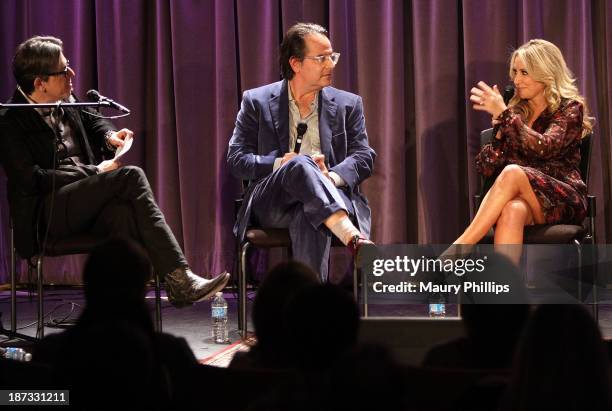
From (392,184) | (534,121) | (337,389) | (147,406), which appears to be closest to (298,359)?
(337,389)

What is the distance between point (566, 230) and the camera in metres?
2.86

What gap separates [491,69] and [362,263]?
1582 mm


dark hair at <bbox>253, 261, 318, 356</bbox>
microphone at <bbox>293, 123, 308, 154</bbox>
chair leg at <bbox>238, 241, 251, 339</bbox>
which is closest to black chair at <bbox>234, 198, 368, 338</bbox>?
chair leg at <bbox>238, 241, 251, 339</bbox>

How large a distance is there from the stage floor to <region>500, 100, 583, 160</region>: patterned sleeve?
70 centimetres

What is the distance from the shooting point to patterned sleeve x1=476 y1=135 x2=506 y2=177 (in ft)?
10.6

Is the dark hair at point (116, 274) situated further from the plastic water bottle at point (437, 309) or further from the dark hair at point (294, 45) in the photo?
the dark hair at point (294, 45)

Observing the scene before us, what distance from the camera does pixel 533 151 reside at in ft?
10.2

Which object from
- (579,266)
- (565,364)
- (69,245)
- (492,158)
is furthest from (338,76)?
(565,364)

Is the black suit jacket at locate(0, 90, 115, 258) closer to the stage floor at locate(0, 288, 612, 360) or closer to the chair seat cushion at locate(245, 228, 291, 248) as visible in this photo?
the stage floor at locate(0, 288, 612, 360)

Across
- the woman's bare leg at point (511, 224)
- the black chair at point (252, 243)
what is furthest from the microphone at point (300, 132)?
the woman's bare leg at point (511, 224)

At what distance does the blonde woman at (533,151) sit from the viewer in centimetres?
298

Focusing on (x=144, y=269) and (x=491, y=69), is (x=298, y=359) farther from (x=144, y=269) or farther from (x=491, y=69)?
(x=491, y=69)

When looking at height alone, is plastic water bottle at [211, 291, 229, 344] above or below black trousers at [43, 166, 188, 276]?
below

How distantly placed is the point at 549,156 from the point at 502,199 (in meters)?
0.31
